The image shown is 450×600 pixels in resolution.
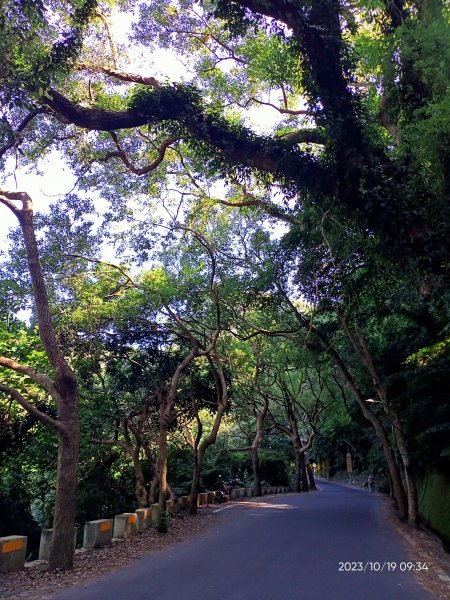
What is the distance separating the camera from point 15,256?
1242 cm

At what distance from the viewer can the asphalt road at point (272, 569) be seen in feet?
22.9

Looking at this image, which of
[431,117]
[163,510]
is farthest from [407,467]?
[431,117]

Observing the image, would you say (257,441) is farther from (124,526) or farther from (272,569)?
(272,569)

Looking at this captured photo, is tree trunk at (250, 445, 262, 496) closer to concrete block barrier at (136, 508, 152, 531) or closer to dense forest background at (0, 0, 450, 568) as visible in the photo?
dense forest background at (0, 0, 450, 568)

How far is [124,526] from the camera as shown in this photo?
12.0m

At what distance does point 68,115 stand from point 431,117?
518 centimetres

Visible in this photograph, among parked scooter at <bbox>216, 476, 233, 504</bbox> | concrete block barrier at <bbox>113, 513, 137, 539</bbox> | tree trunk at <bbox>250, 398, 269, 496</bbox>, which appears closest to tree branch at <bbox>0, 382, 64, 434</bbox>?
concrete block barrier at <bbox>113, 513, 137, 539</bbox>

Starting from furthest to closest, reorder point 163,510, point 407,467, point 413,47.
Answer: point 407,467
point 163,510
point 413,47

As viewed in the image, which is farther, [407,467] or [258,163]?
[407,467]

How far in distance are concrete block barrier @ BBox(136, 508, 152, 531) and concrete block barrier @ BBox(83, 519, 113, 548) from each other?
210 centimetres

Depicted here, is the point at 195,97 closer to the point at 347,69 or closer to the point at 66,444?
the point at 347,69

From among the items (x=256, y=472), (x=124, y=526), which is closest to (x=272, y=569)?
(x=124, y=526)

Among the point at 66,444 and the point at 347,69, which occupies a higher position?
the point at 347,69

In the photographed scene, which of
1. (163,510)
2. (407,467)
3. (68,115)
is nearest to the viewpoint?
(68,115)
